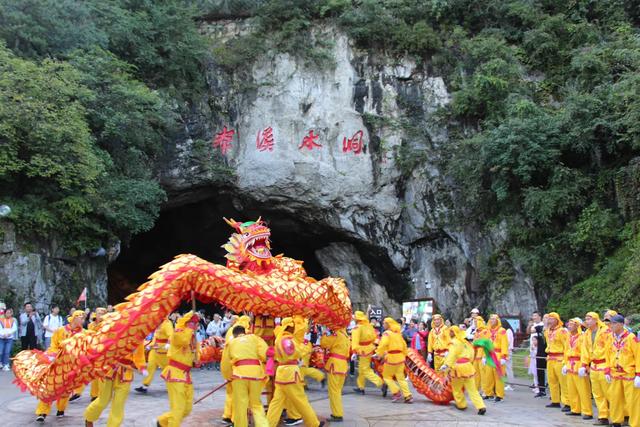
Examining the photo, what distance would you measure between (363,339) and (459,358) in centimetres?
178

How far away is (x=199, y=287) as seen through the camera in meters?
6.96

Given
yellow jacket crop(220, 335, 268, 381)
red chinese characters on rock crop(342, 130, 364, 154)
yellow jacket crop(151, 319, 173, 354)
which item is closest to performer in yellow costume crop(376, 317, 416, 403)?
yellow jacket crop(151, 319, 173, 354)

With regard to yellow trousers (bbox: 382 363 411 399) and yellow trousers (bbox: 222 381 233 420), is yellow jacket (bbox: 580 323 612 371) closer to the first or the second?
yellow trousers (bbox: 382 363 411 399)

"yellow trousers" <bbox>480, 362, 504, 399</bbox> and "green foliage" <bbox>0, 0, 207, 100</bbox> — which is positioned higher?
"green foliage" <bbox>0, 0, 207, 100</bbox>

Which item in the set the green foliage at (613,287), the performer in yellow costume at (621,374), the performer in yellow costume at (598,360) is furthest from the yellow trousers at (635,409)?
the green foliage at (613,287)

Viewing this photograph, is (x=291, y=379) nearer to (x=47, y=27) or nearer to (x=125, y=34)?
(x=47, y=27)

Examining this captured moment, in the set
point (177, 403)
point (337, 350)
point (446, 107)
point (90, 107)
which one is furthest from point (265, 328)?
point (446, 107)

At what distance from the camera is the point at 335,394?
29.1 feet

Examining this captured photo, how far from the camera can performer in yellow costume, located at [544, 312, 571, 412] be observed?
987 cm

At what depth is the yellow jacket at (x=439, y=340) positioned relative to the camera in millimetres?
10973

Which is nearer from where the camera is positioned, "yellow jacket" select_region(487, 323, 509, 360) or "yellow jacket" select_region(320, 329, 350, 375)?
"yellow jacket" select_region(320, 329, 350, 375)

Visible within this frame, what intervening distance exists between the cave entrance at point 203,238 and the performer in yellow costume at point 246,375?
52.0 ft

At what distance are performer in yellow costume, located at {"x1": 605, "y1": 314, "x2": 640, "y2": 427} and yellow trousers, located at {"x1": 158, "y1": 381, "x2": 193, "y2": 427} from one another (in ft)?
17.7

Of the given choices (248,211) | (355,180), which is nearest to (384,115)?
(355,180)
